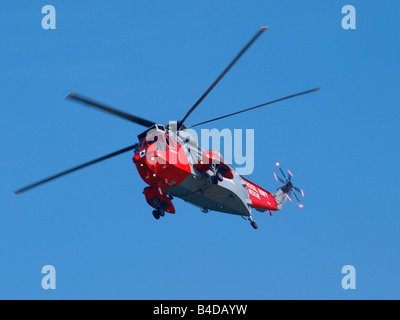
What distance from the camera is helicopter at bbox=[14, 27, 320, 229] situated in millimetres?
40594

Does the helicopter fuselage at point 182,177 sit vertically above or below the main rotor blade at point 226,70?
below

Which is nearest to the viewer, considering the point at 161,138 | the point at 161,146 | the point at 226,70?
the point at 226,70

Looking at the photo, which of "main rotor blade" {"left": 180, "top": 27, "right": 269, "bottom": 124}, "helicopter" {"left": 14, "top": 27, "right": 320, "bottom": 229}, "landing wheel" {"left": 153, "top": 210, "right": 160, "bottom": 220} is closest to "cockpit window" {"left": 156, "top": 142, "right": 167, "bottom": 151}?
"helicopter" {"left": 14, "top": 27, "right": 320, "bottom": 229}

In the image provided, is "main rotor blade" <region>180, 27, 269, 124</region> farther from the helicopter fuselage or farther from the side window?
the helicopter fuselage

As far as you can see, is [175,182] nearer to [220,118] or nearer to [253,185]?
[220,118]

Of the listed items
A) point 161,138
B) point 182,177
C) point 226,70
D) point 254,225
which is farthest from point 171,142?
point 254,225

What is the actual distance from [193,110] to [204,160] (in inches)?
119

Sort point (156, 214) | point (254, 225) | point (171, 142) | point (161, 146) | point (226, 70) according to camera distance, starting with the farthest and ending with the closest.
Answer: point (254, 225) → point (156, 214) → point (171, 142) → point (161, 146) → point (226, 70)

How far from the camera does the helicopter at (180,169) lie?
40.6m

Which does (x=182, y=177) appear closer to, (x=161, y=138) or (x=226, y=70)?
(x=161, y=138)

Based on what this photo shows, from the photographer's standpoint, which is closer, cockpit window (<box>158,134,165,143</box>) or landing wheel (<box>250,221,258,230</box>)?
cockpit window (<box>158,134,165,143</box>)

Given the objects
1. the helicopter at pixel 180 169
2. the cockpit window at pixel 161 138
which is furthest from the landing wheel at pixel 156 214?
the cockpit window at pixel 161 138

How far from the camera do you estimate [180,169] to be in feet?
136

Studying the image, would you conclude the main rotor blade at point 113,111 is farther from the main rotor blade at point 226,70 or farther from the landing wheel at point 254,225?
the landing wheel at point 254,225
